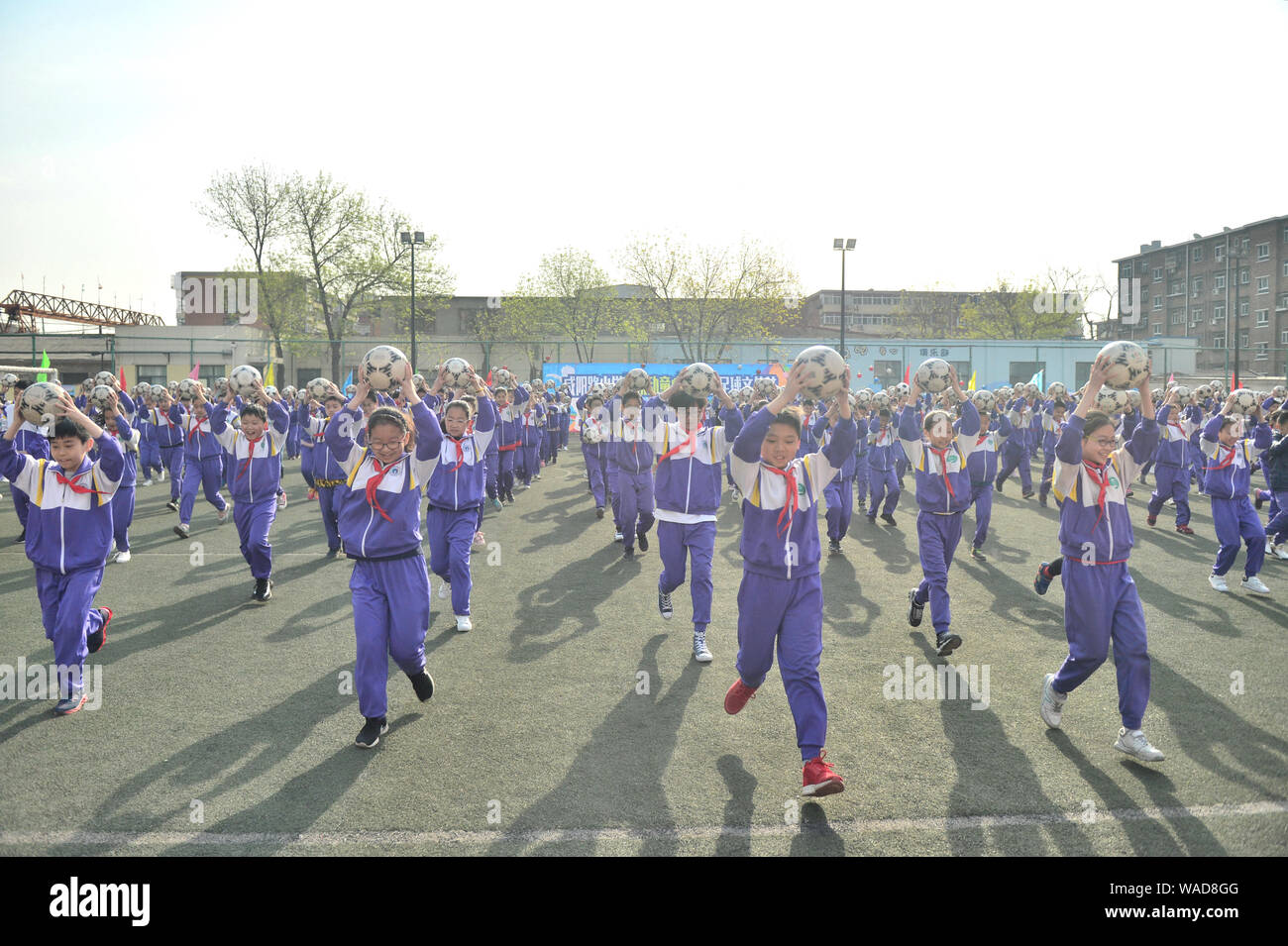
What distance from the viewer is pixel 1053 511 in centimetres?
1468

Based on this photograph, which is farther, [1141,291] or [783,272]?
[1141,291]

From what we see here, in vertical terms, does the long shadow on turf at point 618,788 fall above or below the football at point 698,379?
below

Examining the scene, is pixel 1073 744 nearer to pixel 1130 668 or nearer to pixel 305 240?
pixel 1130 668

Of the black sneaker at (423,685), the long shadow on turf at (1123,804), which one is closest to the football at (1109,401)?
the long shadow on turf at (1123,804)

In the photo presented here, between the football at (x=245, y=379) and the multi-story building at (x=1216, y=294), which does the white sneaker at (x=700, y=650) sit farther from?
the multi-story building at (x=1216, y=294)

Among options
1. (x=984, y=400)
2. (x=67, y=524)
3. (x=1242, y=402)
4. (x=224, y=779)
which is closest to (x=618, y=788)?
(x=224, y=779)

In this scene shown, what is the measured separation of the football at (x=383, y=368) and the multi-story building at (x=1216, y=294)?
52.6 m

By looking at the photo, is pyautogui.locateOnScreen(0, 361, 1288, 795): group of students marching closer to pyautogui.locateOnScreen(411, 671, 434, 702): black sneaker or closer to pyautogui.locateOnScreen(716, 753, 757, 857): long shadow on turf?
pyautogui.locateOnScreen(411, 671, 434, 702): black sneaker

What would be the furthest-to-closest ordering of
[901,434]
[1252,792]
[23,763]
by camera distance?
[901,434]
[23,763]
[1252,792]

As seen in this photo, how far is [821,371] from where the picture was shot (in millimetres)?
3797

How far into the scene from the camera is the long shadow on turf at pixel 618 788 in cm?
373

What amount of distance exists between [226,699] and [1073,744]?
5.83 meters

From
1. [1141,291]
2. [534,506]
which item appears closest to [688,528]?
[534,506]

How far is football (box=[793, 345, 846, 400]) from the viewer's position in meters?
3.80
